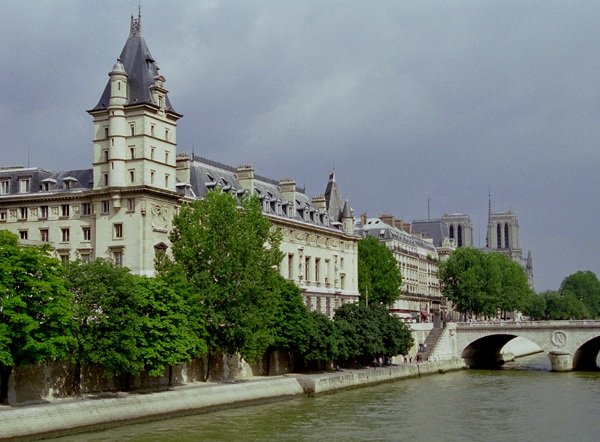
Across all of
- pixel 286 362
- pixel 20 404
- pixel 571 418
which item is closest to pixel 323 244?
pixel 286 362

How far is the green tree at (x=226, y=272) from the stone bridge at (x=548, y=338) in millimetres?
41383

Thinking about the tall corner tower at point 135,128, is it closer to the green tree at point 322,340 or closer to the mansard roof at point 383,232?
the green tree at point 322,340

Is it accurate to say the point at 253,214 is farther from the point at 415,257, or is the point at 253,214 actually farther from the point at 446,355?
the point at 415,257

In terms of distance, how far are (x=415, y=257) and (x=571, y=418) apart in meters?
102

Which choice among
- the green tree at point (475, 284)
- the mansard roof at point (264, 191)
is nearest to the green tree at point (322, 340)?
the mansard roof at point (264, 191)

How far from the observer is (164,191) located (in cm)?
7350

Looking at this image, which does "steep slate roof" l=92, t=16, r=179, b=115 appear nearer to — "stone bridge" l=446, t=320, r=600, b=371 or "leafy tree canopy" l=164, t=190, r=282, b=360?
"leafy tree canopy" l=164, t=190, r=282, b=360

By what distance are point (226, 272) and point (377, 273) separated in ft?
177

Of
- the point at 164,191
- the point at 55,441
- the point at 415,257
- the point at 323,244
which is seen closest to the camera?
the point at 55,441

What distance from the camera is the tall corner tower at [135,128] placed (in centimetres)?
7269

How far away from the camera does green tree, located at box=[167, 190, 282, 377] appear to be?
217 ft

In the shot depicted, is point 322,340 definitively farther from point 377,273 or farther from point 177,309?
point 377,273

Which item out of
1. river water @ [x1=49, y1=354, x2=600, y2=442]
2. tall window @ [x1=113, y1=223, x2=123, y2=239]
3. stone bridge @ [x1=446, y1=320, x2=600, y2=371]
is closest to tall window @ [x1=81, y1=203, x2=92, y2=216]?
tall window @ [x1=113, y1=223, x2=123, y2=239]

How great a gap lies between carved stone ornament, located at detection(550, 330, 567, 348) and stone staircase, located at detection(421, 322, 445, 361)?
12.5 metres
